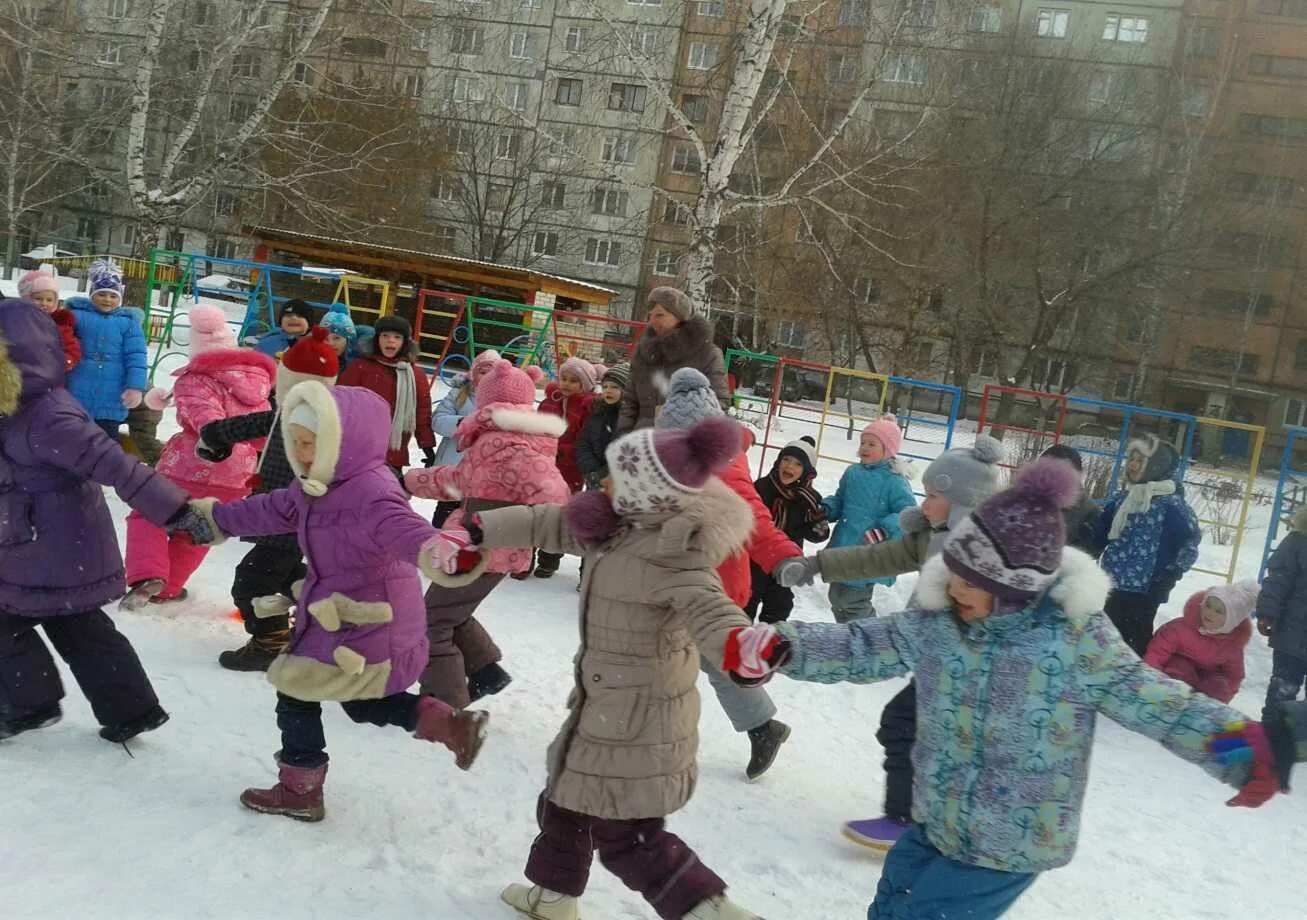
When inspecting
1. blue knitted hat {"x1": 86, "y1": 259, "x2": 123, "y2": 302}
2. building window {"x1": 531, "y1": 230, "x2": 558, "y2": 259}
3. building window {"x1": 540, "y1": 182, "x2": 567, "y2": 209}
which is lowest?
blue knitted hat {"x1": 86, "y1": 259, "x2": 123, "y2": 302}

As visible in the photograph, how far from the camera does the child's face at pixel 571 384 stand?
835 cm

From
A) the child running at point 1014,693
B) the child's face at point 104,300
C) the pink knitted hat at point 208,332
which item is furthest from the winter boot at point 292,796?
the child's face at point 104,300

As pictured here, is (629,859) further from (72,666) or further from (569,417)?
(569,417)

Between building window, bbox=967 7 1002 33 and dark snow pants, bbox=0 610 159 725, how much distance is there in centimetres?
3023

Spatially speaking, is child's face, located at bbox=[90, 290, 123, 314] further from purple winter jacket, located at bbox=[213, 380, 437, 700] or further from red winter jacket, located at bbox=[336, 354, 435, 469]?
purple winter jacket, located at bbox=[213, 380, 437, 700]

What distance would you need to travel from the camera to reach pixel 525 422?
16.3 ft

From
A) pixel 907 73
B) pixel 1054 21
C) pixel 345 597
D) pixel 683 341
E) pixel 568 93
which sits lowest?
pixel 345 597

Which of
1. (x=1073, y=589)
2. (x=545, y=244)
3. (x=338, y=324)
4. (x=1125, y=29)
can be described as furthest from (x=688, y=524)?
(x=1125, y=29)

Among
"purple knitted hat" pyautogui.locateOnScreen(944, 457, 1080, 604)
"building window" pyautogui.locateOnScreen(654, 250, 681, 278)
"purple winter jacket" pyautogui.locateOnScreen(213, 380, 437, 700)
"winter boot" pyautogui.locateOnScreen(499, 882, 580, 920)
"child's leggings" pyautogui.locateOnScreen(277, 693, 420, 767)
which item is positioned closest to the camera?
"purple knitted hat" pyautogui.locateOnScreen(944, 457, 1080, 604)

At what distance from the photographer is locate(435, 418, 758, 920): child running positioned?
9.57ft

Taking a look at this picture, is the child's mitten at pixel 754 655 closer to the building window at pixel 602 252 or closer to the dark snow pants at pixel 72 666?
the dark snow pants at pixel 72 666

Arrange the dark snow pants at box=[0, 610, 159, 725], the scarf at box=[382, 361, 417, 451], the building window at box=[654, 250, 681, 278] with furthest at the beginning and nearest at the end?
the building window at box=[654, 250, 681, 278] < the scarf at box=[382, 361, 417, 451] < the dark snow pants at box=[0, 610, 159, 725]

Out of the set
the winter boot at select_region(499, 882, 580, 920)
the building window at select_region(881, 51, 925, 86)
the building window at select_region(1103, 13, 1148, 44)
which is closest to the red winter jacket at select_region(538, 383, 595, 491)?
the winter boot at select_region(499, 882, 580, 920)

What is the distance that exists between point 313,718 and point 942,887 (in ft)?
6.52
